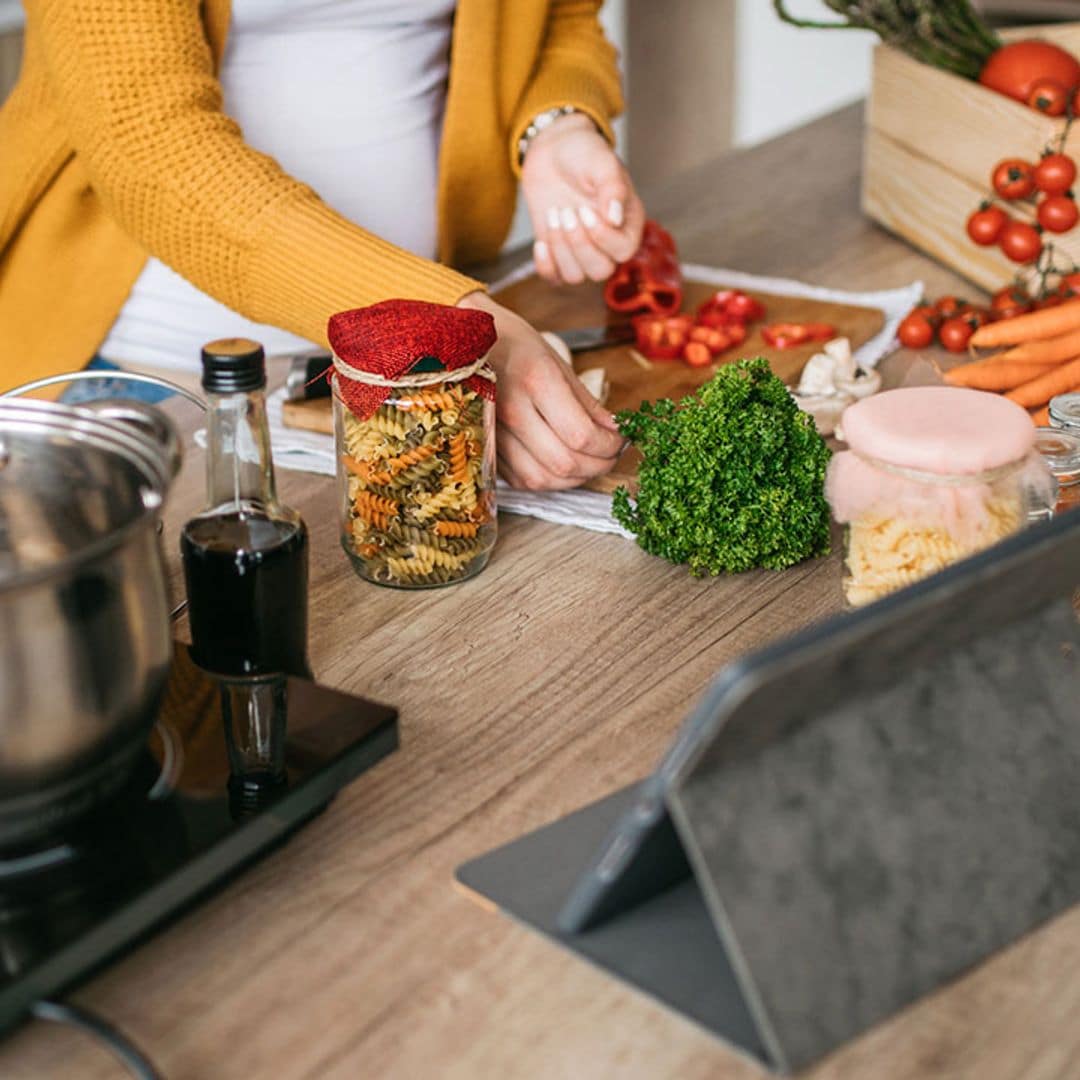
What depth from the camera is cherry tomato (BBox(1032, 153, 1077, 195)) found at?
158 cm

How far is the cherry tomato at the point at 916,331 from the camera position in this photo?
156 cm

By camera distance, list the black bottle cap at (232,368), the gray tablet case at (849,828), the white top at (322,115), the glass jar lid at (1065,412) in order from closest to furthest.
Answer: the gray tablet case at (849,828)
the black bottle cap at (232,368)
the glass jar lid at (1065,412)
the white top at (322,115)

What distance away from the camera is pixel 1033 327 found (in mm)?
1421

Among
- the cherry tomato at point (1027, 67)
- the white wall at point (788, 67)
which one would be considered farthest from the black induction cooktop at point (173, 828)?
the white wall at point (788, 67)

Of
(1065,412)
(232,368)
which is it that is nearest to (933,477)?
(1065,412)

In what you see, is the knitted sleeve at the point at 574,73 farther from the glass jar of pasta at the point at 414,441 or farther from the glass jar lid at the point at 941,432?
→ the glass jar lid at the point at 941,432

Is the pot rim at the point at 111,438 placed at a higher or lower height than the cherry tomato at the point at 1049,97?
higher

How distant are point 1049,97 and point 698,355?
0.55 metres

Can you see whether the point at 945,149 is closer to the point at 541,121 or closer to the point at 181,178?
the point at 541,121

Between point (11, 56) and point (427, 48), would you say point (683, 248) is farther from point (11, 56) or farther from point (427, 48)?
point (11, 56)

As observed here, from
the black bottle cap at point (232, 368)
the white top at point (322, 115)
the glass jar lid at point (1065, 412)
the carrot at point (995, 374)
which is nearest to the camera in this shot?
the black bottle cap at point (232, 368)

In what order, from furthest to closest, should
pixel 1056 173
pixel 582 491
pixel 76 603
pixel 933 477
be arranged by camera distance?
1. pixel 1056 173
2. pixel 582 491
3. pixel 933 477
4. pixel 76 603

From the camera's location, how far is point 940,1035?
0.66m

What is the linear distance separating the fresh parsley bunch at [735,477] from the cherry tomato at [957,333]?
1.76ft
